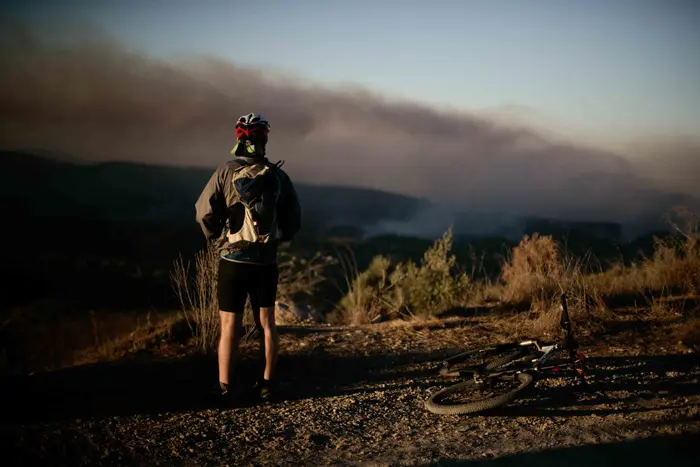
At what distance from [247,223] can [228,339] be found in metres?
1.02

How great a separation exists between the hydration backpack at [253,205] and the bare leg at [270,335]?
2.14 feet

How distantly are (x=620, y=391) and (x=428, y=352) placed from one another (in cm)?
217

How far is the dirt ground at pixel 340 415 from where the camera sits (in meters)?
4.71

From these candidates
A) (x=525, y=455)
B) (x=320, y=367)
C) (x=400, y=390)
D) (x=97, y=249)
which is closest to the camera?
(x=525, y=455)

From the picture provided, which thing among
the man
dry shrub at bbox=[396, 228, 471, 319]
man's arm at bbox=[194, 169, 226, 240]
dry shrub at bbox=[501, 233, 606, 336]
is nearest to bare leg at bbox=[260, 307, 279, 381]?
the man

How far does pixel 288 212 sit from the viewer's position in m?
5.59

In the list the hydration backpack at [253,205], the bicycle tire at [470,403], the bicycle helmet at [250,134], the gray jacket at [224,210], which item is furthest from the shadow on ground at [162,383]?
the bicycle helmet at [250,134]

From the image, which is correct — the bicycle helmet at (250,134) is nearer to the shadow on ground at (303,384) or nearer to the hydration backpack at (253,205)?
the hydration backpack at (253,205)

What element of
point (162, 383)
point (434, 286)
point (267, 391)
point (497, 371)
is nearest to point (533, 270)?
point (434, 286)

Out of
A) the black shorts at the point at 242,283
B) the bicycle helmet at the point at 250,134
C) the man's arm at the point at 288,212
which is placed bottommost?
the black shorts at the point at 242,283

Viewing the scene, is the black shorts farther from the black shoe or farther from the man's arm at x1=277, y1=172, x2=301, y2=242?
the black shoe

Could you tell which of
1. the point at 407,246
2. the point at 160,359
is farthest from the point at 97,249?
the point at 160,359

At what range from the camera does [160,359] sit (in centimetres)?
703

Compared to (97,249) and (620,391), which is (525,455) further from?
(97,249)
